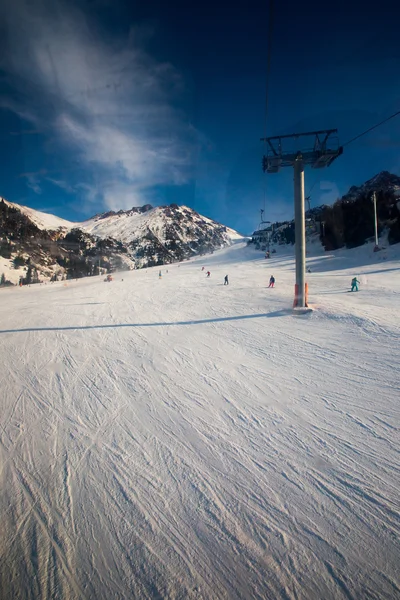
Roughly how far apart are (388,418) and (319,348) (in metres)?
2.56

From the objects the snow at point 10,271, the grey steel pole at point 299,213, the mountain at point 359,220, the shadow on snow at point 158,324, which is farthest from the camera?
the snow at point 10,271

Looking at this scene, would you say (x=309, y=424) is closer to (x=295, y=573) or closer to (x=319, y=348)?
(x=295, y=573)

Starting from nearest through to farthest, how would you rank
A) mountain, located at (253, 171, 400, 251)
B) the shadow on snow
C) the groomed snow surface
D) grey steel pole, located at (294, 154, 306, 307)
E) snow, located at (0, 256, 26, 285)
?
the groomed snow surface < the shadow on snow < grey steel pole, located at (294, 154, 306, 307) < mountain, located at (253, 171, 400, 251) < snow, located at (0, 256, 26, 285)

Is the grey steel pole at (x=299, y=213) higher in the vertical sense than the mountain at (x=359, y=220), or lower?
lower

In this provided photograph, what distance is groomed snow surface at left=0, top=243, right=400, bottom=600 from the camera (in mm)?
2053

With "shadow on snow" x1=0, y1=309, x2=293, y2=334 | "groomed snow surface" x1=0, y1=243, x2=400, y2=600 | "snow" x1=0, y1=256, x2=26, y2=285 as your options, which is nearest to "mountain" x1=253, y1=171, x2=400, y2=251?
"shadow on snow" x1=0, y1=309, x2=293, y2=334

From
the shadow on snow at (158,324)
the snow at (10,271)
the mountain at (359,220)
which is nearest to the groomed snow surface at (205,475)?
the shadow on snow at (158,324)

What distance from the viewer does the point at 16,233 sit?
12444 centimetres

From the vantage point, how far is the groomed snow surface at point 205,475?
6.73ft

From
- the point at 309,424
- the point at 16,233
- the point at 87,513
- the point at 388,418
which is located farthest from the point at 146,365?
the point at 16,233

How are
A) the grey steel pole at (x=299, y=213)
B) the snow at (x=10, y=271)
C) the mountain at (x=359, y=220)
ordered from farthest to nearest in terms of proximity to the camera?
the snow at (x=10, y=271)
the mountain at (x=359, y=220)
the grey steel pole at (x=299, y=213)

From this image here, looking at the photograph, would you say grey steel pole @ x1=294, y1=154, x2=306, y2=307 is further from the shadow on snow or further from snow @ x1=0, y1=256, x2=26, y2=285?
snow @ x1=0, y1=256, x2=26, y2=285

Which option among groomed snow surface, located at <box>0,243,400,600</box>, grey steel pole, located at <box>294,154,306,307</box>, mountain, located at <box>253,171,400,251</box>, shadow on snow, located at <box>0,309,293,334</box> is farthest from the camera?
mountain, located at <box>253,171,400,251</box>

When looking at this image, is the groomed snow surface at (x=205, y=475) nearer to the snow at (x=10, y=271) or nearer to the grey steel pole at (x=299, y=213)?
the grey steel pole at (x=299, y=213)
